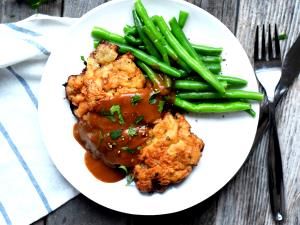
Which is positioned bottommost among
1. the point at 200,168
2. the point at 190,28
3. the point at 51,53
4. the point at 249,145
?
the point at 200,168

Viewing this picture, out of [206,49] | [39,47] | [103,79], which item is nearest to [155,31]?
[206,49]

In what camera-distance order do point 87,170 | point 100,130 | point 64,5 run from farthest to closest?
point 64,5 < point 87,170 < point 100,130

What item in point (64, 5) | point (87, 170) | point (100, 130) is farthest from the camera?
point (64, 5)

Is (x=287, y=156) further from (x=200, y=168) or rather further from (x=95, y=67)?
A: (x=95, y=67)

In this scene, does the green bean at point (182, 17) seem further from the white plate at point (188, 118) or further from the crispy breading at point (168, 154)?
the crispy breading at point (168, 154)

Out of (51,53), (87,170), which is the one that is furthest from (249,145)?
(51,53)

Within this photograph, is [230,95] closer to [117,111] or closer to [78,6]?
[117,111]

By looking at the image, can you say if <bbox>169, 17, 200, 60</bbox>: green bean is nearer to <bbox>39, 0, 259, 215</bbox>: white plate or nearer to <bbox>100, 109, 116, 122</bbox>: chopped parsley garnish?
<bbox>39, 0, 259, 215</bbox>: white plate
